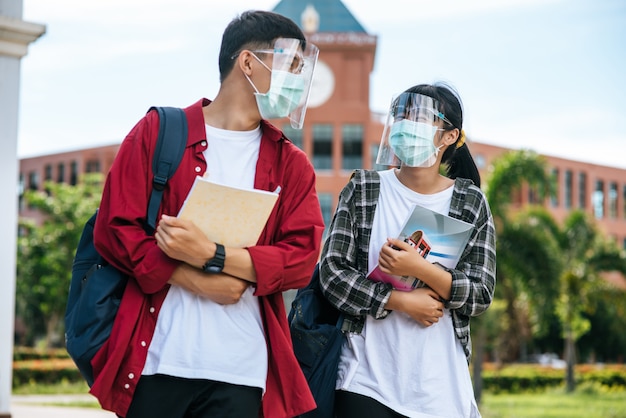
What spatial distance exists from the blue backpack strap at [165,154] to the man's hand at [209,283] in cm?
16

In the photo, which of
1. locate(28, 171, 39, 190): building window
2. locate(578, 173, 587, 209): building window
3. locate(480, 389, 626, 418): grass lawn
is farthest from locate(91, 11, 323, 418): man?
locate(28, 171, 39, 190): building window

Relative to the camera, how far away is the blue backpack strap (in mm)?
2426

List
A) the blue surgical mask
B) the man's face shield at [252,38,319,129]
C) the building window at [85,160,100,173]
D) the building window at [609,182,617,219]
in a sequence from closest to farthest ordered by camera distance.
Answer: the man's face shield at [252,38,319,129]
the blue surgical mask
the building window at [85,160,100,173]
the building window at [609,182,617,219]

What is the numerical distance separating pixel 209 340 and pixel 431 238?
0.81 meters

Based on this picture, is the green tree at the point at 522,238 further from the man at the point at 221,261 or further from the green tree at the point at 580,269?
the man at the point at 221,261

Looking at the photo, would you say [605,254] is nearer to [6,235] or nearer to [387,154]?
[6,235]

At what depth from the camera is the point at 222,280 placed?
2330mm

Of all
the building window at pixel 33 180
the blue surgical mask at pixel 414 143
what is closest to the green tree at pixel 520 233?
the blue surgical mask at pixel 414 143

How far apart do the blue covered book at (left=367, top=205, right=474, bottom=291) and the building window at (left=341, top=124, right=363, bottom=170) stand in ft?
107

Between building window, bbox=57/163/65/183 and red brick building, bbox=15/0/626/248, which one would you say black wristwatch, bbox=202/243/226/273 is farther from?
building window, bbox=57/163/65/183

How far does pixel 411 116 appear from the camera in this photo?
116 inches

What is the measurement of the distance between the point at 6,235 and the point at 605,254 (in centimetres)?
1894

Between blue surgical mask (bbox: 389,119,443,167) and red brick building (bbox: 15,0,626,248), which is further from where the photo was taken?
red brick building (bbox: 15,0,626,248)

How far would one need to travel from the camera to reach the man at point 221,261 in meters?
2.32
